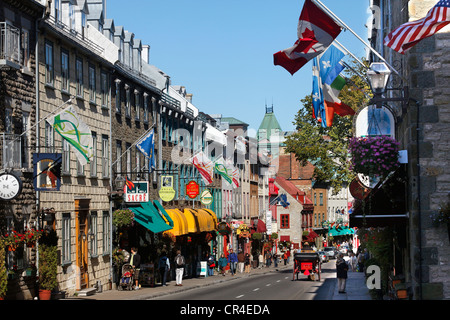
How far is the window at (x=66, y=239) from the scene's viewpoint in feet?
95.7

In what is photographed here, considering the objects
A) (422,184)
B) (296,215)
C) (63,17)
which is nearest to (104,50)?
(63,17)

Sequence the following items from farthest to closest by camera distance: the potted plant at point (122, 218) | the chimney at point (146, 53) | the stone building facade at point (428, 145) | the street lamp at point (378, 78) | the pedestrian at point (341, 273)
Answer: the chimney at point (146, 53), the potted plant at point (122, 218), the pedestrian at point (341, 273), the street lamp at point (378, 78), the stone building facade at point (428, 145)

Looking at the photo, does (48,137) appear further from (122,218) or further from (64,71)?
(122,218)

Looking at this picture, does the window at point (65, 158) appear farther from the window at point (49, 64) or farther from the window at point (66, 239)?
the window at point (49, 64)

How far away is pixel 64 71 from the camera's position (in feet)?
97.6

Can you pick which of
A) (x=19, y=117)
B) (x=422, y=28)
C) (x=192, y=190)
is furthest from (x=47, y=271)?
(x=192, y=190)

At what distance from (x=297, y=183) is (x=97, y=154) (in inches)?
3232

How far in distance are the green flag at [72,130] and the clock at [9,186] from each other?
1823mm

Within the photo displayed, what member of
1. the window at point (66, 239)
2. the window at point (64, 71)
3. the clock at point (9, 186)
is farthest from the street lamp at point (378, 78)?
the window at point (66, 239)

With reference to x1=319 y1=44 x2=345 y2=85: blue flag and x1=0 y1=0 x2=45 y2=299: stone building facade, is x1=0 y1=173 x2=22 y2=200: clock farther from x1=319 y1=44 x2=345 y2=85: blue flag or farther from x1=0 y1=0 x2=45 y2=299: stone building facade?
x1=319 y1=44 x2=345 y2=85: blue flag

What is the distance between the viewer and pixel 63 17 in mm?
32219

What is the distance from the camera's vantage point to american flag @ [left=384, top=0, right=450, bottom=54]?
13.7 meters

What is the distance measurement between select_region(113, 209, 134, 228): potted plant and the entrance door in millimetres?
2694

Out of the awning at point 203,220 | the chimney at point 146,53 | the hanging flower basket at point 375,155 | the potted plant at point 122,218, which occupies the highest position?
the chimney at point 146,53
